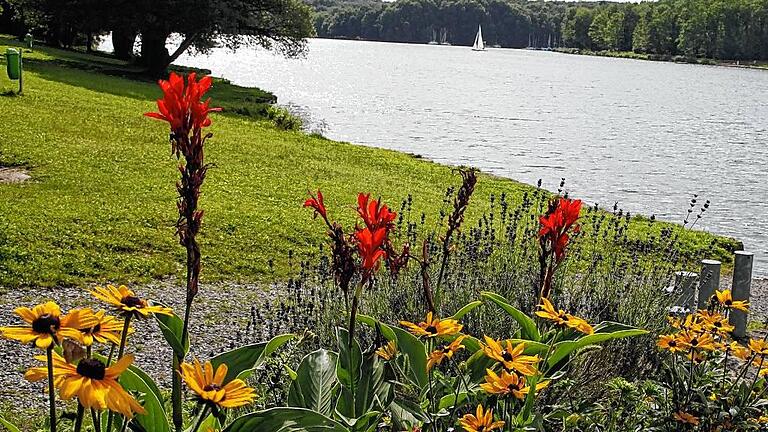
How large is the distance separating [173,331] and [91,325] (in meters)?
0.32

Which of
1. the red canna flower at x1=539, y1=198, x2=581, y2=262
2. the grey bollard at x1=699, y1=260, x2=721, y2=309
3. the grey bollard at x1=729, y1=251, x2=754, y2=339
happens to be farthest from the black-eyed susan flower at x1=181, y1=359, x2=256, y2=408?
the grey bollard at x1=729, y1=251, x2=754, y2=339

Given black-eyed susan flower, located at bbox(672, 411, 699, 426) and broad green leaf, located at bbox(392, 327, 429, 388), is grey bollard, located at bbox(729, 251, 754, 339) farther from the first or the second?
broad green leaf, located at bbox(392, 327, 429, 388)

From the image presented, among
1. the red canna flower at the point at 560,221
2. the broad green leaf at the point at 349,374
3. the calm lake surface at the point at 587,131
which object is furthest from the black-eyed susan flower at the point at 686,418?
the calm lake surface at the point at 587,131

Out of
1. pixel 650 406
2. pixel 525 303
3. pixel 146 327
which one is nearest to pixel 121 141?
pixel 146 327

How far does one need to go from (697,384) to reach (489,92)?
4663 centimetres

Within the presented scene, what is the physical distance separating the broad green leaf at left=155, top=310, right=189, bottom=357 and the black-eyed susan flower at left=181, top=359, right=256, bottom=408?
180mm

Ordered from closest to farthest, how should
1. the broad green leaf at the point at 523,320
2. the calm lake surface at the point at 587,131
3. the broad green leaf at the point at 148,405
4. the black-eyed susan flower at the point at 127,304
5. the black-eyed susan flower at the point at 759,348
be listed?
the black-eyed susan flower at the point at 127,304, the broad green leaf at the point at 148,405, the broad green leaf at the point at 523,320, the black-eyed susan flower at the point at 759,348, the calm lake surface at the point at 587,131

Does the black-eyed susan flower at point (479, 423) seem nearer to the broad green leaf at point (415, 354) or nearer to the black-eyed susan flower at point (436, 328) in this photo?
the black-eyed susan flower at point (436, 328)

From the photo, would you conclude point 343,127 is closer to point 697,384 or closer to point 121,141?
point 121,141

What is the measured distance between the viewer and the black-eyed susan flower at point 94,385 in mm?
1363

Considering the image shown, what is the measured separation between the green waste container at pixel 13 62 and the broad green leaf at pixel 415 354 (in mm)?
17138

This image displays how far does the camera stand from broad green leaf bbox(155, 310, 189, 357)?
1.83 metres

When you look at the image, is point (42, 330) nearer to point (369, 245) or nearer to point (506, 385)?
point (369, 245)

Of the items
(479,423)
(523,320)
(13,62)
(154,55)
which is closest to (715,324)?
(523,320)
